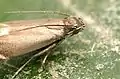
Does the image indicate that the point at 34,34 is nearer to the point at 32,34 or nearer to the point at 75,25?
the point at 32,34

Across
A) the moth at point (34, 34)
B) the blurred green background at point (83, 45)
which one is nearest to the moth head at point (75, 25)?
the moth at point (34, 34)

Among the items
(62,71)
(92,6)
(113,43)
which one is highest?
(92,6)

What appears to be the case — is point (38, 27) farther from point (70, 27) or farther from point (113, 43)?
point (113, 43)

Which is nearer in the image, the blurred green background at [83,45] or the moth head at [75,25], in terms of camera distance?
the blurred green background at [83,45]

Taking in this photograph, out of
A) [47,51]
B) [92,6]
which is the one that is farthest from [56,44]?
[92,6]

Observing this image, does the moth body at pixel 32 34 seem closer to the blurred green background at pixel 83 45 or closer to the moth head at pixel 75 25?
the moth head at pixel 75 25

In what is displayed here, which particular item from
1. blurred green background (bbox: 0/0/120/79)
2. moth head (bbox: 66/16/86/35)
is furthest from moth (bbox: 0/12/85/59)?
blurred green background (bbox: 0/0/120/79)
